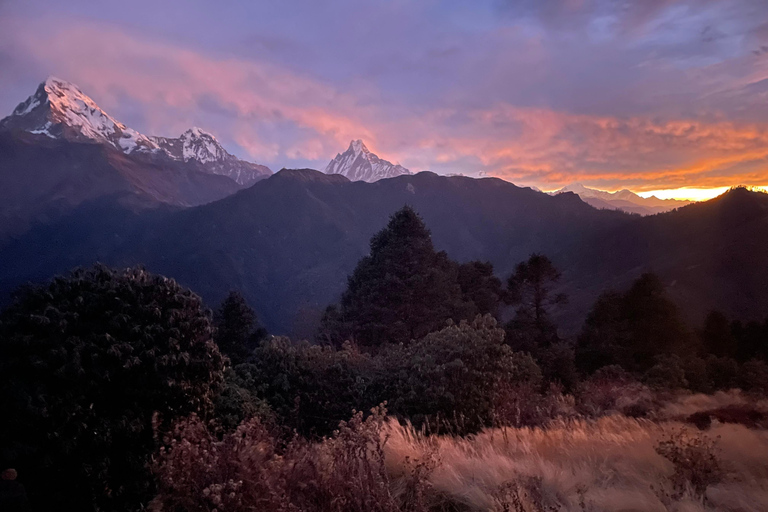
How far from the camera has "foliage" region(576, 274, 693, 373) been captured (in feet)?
72.1

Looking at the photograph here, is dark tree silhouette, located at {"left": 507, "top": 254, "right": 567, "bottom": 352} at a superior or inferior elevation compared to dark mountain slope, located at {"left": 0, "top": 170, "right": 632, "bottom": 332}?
inferior

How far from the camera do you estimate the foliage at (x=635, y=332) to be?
21969mm

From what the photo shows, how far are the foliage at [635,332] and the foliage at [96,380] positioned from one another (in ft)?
70.6

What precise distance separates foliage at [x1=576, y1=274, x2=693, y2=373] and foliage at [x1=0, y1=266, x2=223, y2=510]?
70.6ft

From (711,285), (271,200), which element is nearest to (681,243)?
(711,285)

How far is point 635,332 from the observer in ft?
75.4

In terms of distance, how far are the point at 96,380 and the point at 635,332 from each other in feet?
81.8

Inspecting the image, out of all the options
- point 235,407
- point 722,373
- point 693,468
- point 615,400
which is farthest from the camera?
point 722,373

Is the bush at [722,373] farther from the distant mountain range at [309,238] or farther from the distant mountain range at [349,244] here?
the distant mountain range at [309,238]

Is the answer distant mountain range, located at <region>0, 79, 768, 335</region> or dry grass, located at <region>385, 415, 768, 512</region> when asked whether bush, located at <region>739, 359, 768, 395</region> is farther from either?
distant mountain range, located at <region>0, 79, 768, 335</region>

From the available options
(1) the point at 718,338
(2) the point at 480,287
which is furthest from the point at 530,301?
(1) the point at 718,338

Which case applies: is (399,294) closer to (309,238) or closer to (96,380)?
(96,380)

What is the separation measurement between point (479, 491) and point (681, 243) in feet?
351

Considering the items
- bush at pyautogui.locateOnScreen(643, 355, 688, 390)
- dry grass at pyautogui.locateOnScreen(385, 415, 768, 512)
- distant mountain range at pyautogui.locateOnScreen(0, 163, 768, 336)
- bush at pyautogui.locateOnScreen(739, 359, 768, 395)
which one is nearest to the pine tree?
bush at pyautogui.locateOnScreen(643, 355, 688, 390)
